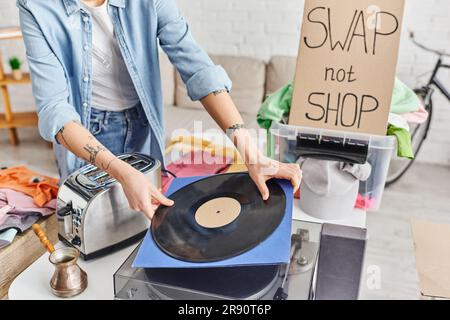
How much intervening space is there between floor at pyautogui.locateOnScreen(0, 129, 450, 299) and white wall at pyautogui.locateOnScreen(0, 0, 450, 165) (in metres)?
0.35

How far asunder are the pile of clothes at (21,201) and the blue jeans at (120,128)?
0.14 meters

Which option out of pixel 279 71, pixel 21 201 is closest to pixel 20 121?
pixel 279 71

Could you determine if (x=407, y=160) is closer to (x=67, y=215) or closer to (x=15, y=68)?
(x=67, y=215)

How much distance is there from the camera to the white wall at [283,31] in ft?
9.66

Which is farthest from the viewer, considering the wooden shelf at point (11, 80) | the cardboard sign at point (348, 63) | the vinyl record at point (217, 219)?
the wooden shelf at point (11, 80)

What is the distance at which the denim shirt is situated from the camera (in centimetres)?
100

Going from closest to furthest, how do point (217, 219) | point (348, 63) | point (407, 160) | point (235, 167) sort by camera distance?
point (217, 219), point (348, 63), point (235, 167), point (407, 160)

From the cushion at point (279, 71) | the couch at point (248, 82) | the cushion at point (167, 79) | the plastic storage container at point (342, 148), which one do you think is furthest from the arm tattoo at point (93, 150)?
the cushion at point (167, 79)

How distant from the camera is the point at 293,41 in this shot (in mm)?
3230

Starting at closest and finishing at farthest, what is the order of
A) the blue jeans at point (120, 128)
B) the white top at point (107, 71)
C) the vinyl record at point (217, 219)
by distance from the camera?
the vinyl record at point (217, 219) → the white top at point (107, 71) → the blue jeans at point (120, 128)

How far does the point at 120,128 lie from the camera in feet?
4.08

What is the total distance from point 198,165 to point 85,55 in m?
0.43

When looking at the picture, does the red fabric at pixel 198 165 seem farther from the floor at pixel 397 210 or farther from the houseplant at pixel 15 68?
the houseplant at pixel 15 68

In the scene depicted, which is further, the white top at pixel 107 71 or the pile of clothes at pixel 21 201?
the white top at pixel 107 71
